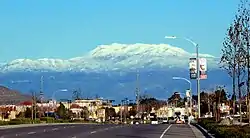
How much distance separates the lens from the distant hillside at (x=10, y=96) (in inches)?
4898

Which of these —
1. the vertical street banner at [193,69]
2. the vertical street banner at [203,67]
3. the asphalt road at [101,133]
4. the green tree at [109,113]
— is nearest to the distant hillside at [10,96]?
the green tree at [109,113]

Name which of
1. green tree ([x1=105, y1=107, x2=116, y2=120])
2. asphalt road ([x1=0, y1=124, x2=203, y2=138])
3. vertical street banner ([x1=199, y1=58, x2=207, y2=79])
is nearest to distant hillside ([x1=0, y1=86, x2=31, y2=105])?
green tree ([x1=105, y1=107, x2=116, y2=120])

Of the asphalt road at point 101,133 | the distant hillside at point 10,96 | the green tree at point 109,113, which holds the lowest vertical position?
the asphalt road at point 101,133

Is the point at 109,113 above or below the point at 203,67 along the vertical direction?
below

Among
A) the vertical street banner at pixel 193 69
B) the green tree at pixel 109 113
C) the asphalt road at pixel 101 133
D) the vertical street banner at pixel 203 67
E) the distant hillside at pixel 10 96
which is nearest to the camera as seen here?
the asphalt road at pixel 101 133

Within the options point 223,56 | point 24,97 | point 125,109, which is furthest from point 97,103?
point 223,56

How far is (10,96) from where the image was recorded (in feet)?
419

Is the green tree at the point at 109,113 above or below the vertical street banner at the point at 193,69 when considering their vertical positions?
below

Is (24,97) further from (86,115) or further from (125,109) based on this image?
(125,109)

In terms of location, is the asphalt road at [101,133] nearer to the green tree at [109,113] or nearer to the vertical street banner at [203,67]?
the vertical street banner at [203,67]

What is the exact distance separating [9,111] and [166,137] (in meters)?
91.9

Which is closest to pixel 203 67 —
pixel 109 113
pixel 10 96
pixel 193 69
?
pixel 193 69

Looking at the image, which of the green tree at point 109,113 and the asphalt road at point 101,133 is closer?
the asphalt road at point 101,133

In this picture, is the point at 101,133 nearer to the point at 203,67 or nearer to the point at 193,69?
the point at 203,67
